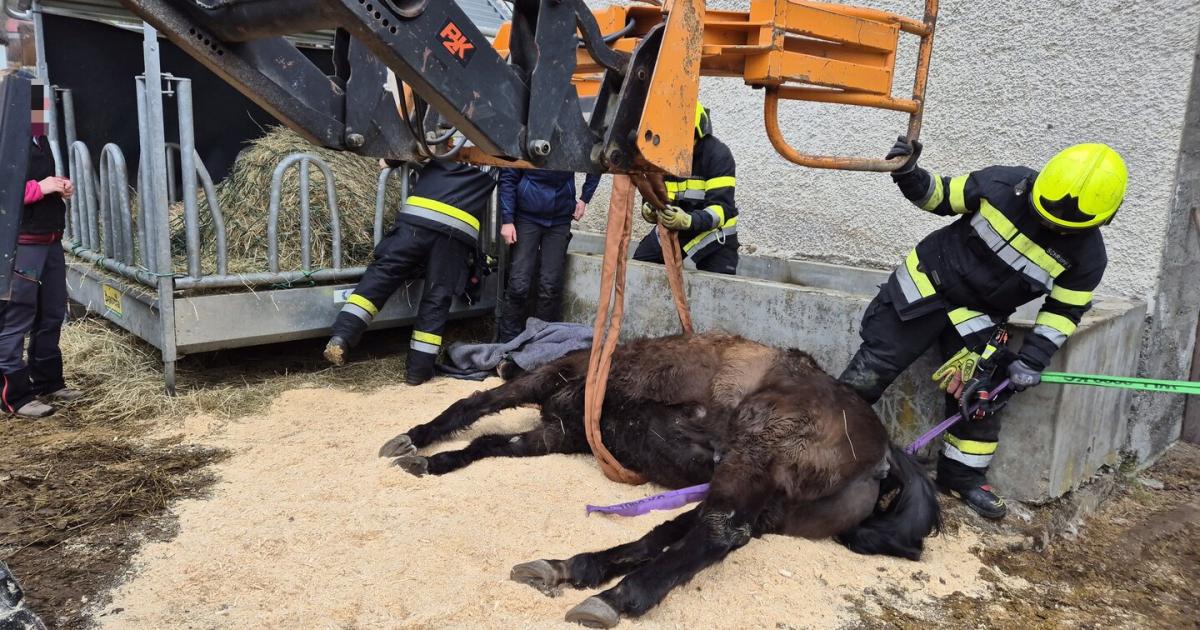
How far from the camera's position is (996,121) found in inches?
199

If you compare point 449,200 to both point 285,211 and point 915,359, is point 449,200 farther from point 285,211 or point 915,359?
point 915,359

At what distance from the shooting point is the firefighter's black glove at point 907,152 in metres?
3.47

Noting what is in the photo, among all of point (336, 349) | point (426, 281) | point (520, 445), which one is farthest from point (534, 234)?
point (520, 445)

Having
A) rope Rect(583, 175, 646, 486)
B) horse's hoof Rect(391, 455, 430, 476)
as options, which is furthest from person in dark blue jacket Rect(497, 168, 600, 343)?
rope Rect(583, 175, 646, 486)

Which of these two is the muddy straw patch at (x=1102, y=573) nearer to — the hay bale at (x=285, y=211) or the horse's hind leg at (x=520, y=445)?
the horse's hind leg at (x=520, y=445)

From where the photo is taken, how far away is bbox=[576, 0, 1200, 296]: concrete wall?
4332 mm

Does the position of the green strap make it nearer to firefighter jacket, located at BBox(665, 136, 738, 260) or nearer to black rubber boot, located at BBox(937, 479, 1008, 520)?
black rubber boot, located at BBox(937, 479, 1008, 520)

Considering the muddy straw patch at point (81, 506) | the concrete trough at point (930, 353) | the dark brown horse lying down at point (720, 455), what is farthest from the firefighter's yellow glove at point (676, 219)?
the muddy straw patch at point (81, 506)

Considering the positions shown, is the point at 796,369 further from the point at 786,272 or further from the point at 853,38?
the point at 786,272

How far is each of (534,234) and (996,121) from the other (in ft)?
10.0

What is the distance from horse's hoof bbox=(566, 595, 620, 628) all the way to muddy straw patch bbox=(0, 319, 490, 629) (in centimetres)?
149

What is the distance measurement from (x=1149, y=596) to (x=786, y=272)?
327 cm

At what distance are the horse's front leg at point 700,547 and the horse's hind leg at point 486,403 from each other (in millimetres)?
1215

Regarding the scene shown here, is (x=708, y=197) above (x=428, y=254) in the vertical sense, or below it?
above
